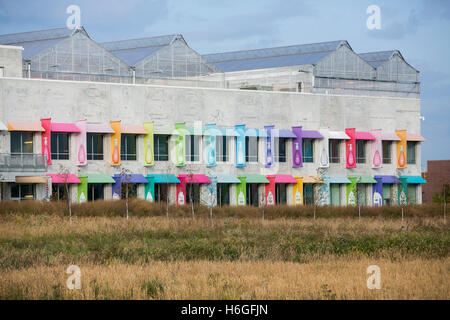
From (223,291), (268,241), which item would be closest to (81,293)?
(223,291)

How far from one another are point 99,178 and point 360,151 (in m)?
24.4

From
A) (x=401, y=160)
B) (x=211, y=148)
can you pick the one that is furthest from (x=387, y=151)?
(x=211, y=148)

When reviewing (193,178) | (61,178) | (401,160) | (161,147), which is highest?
(161,147)

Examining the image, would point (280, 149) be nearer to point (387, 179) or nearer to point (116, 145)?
point (387, 179)

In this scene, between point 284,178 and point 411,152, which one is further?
point 411,152

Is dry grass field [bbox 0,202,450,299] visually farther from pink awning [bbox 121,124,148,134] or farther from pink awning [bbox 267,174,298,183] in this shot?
pink awning [bbox 267,174,298,183]

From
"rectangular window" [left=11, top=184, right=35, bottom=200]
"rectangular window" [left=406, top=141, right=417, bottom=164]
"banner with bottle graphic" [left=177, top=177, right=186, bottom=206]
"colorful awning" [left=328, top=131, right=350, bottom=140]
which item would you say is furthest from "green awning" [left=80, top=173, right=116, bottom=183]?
"rectangular window" [left=406, top=141, right=417, bottom=164]

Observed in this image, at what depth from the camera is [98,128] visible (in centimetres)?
5584

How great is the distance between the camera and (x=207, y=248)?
26.7 m

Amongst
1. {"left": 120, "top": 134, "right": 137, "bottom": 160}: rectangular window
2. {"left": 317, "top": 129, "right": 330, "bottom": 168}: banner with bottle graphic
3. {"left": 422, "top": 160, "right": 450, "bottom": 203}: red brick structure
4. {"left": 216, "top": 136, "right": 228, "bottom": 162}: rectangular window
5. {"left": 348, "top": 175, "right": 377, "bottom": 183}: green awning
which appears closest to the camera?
{"left": 120, "top": 134, "right": 137, "bottom": 160}: rectangular window

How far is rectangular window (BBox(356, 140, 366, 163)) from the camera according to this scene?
67938 millimetres

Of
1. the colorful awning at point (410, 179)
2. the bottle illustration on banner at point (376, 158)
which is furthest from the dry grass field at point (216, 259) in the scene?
the colorful awning at point (410, 179)

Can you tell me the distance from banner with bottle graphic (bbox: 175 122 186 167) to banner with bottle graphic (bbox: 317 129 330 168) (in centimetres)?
1262
